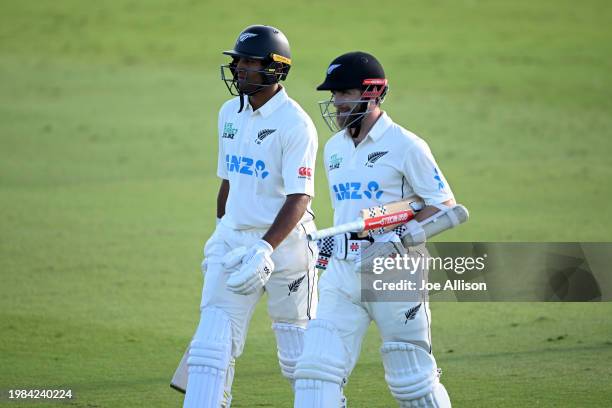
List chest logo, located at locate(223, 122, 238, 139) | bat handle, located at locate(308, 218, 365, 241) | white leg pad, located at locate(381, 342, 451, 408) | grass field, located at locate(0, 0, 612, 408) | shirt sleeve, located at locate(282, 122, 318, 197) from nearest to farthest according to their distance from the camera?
bat handle, located at locate(308, 218, 365, 241)
white leg pad, located at locate(381, 342, 451, 408)
shirt sleeve, located at locate(282, 122, 318, 197)
chest logo, located at locate(223, 122, 238, 139)
grass field, located at locate(0, 0, 612, 408)

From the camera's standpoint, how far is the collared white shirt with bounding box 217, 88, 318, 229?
21.7 ft

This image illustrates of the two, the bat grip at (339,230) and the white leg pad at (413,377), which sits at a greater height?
the bat grip at (339,230)

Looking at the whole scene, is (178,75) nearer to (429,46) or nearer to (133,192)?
(429,46)

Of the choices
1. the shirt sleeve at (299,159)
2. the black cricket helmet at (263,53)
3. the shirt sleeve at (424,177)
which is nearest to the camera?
the shirt sleeve at (424,177)

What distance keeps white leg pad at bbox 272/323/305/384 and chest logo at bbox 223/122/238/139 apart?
1131 millimetres

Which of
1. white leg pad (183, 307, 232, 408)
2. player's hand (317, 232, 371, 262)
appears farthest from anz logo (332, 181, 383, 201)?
white leg pad (183, 307, 232, 408)

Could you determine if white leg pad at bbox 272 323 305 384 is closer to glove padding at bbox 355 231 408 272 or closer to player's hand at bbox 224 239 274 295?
player's hand at bbox 224 239 274 295

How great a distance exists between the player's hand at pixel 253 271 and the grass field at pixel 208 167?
1.48 metres

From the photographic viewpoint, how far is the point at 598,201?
14.7 m

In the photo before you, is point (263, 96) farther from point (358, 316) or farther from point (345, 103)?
point (358, 316)

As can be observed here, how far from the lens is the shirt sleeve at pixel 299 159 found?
6.51 meters

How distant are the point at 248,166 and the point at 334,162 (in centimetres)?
57

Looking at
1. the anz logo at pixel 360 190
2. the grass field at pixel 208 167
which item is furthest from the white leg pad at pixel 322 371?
the grass field at pixel 208 167

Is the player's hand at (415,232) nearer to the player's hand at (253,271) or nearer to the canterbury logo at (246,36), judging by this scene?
the player's hand at (253,271)
